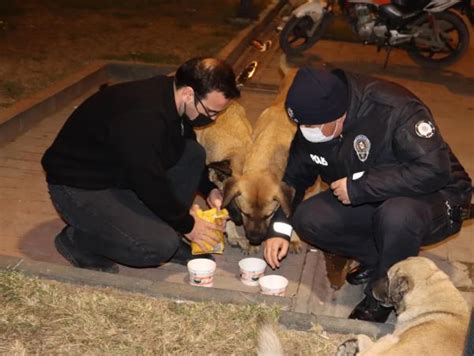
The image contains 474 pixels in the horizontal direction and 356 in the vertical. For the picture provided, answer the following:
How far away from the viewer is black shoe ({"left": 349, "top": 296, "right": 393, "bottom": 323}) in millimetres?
4207

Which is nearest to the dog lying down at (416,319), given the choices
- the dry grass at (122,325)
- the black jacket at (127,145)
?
the dry grass at (122,325)

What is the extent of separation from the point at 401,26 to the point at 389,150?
6.95 meters

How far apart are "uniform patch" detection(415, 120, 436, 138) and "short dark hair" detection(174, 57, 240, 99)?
3.58ft

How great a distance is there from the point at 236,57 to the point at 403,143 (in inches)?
268

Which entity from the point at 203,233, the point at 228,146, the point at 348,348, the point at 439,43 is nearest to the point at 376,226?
the point at 348,348

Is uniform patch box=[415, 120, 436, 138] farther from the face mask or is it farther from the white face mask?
the face mask

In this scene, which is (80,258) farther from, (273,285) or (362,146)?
(362,146)

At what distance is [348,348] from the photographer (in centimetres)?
369

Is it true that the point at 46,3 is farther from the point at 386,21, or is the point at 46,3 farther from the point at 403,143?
the point at 403,143

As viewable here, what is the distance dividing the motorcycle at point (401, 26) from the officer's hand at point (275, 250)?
6772 millimetres

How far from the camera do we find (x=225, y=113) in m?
5.99

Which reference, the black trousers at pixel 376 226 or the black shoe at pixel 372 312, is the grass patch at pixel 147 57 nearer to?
the black trousers at pixel 376 226

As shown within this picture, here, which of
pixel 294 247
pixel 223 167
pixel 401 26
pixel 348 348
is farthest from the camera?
pixel 401 26

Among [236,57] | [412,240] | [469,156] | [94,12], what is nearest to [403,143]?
[412,240]
